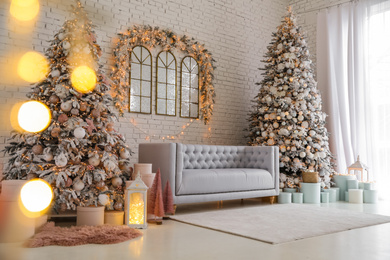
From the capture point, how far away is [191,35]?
6477 mm

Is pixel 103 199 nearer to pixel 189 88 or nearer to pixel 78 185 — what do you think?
pixel 78 185

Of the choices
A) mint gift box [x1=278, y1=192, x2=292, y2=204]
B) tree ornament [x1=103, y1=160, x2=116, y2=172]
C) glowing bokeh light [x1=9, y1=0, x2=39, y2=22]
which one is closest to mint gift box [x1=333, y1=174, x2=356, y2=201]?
mint gift box [x1=278, y1=192, x2=292, y2=204]

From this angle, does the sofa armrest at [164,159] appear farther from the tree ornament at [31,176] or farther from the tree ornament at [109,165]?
the tree ornament at [31,176]

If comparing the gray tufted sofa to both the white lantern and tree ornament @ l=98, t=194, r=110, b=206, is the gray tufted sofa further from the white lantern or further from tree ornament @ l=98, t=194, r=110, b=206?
tree ornament @ l=98, t=194, r=110, b=206

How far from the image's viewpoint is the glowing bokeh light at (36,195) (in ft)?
10.1

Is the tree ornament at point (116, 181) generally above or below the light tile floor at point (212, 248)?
above

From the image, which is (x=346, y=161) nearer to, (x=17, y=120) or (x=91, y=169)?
(x=91, y=169)

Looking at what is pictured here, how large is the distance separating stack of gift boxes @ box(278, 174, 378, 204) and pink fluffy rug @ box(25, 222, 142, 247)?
312 centimetres

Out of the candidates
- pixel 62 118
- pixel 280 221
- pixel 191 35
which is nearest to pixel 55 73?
pixel 62 118

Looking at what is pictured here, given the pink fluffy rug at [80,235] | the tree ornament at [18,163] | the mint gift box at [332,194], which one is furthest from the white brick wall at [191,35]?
the pink fluffy rug at [80,235]

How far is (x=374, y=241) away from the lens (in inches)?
121

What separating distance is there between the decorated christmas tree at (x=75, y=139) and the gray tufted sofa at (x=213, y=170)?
1.88ft

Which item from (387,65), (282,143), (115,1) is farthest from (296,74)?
(115,1)

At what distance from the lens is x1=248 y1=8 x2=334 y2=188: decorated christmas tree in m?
6.12
